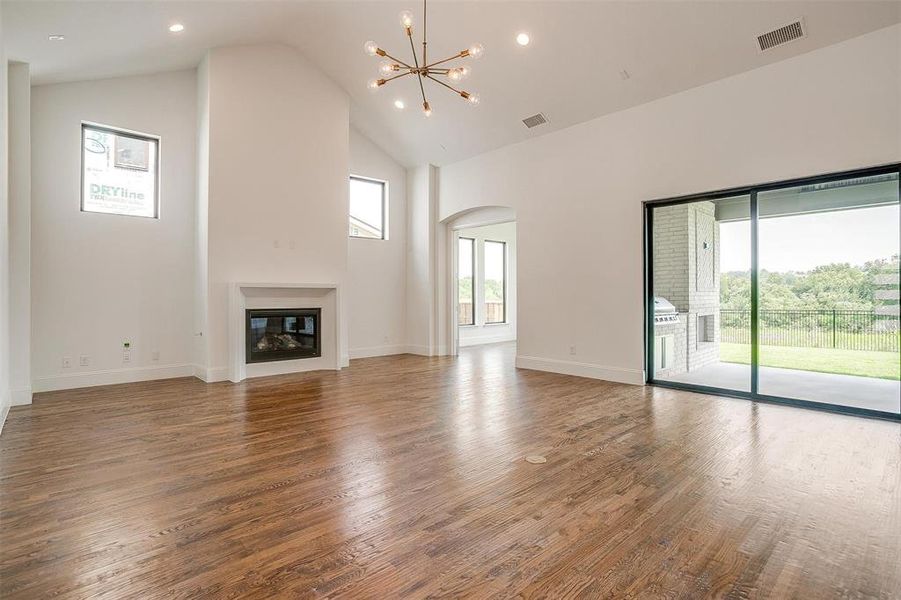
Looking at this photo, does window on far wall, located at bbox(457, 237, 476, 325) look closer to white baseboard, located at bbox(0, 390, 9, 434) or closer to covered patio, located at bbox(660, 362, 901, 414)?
covered patio, located at bbox(660, 362, 901, 414)

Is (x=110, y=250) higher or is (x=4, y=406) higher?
(x=110, y=250)

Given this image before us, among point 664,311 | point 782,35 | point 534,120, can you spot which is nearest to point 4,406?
point 534,120

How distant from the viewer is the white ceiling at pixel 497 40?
13.5ft

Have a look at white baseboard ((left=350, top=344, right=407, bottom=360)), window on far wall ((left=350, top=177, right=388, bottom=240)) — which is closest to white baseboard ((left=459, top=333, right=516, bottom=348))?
white baseboard ((left=350, top=344, right=407, bottom=360))

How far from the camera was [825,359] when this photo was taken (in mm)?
4609

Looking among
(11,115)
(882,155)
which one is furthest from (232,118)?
(882,155)

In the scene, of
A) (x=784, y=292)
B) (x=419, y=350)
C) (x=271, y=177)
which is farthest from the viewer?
(x=419, y=350)

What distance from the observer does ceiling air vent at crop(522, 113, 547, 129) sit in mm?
6301

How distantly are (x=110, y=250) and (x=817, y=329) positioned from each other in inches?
316

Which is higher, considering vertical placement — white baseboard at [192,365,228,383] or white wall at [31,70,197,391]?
white wall at [31,70,197,391]

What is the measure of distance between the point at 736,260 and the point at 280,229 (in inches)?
228

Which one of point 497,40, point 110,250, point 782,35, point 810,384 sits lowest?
point 810,384

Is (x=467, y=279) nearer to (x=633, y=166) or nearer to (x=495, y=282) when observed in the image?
(x=495, y=282)

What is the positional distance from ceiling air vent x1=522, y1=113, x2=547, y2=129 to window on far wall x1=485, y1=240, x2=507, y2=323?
4783 mm
